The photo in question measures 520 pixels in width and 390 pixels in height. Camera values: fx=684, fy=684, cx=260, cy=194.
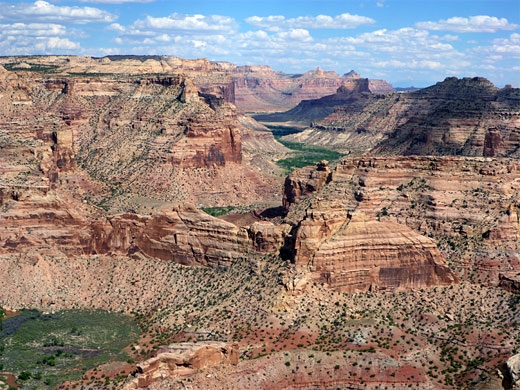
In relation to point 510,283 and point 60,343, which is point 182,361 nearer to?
point 60,343

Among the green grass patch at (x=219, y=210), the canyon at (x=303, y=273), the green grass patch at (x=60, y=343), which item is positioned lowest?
the green grass patch at (x=60, y=343)

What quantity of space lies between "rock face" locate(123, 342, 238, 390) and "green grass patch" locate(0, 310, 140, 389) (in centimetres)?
1007

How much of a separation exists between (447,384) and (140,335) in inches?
1276

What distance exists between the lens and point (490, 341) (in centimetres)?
6231

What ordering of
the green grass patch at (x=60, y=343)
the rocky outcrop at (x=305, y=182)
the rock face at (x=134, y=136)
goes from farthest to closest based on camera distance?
1. the rock face at (x=134, y=136)
2. the rocky outcrop at (x=305, y=182)
3. the green grass patch at (x=60, y=343)

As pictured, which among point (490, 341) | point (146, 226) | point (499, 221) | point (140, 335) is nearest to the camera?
point (490, 341)

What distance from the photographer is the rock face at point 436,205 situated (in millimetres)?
73812

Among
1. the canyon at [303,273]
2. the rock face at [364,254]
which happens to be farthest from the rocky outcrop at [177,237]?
the rock face at [364,254]

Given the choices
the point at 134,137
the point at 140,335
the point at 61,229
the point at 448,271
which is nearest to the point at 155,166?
the point at 134,137

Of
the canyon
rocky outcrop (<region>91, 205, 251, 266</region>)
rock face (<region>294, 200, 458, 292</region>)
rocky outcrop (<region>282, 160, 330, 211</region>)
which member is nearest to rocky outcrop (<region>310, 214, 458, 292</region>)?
rock face (<region>294, 200, 458, 292</region>)

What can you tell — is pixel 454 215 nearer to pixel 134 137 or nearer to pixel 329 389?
pixel 329 389

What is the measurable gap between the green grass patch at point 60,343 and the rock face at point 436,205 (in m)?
21.5

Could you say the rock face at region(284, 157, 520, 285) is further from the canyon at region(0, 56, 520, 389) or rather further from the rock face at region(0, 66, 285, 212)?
the rock face at region(0, 66, 285, 212)

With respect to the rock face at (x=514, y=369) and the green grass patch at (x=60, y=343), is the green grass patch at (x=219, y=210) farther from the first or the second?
the rock face at (x=514, y=369)
